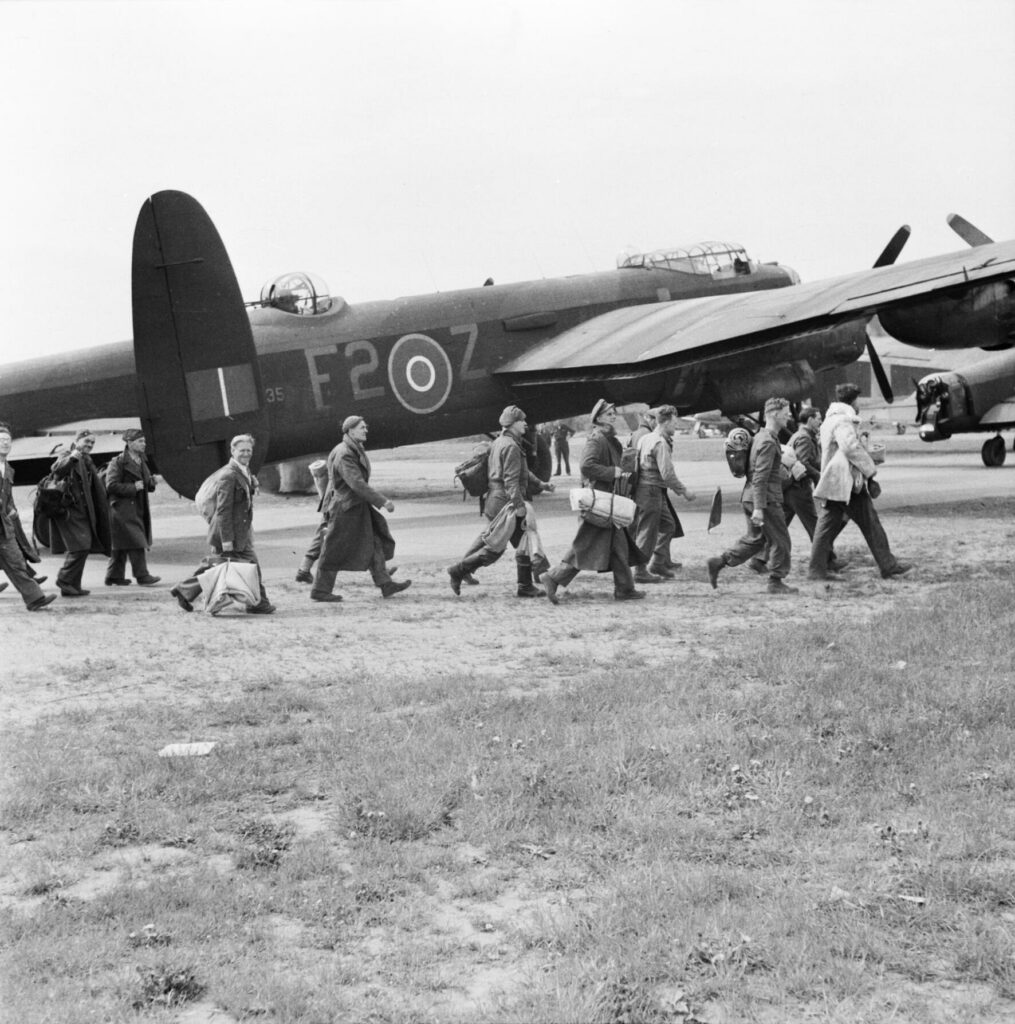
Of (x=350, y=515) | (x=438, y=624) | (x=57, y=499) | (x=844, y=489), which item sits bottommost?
(x=438, y=624)

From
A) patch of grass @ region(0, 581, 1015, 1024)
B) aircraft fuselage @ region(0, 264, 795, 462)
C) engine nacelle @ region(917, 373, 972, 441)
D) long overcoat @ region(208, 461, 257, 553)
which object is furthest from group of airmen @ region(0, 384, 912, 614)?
engine nacelle @ region(917, 373, 972, 441)

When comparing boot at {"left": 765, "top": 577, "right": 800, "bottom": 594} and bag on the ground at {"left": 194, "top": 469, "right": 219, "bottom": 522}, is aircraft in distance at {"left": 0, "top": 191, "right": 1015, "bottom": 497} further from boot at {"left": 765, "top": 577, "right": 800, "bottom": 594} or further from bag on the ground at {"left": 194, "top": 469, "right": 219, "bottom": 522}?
boot at {"left": 765, "top": 577, "right": 800, "bottom": 594}

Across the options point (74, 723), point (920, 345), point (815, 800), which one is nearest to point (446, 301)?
point (920, 345)

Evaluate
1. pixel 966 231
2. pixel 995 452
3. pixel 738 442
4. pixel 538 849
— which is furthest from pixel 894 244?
pixel 538 849

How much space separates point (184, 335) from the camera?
14664mm

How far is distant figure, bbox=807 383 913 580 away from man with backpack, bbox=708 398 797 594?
0.51 meters

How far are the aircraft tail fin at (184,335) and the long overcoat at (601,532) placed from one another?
554 centimetres

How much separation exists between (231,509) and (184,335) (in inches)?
166

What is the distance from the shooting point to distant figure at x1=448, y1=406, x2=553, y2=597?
462 inches

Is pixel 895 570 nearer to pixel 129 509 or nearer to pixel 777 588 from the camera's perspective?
pixel 777 588

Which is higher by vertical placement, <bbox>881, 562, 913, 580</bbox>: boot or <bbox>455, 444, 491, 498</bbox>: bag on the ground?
<bbox>455, 444, 491, 498</bbox>: bag on the ground

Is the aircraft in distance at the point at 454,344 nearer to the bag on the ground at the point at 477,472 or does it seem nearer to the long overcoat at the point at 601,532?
the bag on the ground at the point at 477,472

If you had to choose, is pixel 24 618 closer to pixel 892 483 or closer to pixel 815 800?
pixel 815 800

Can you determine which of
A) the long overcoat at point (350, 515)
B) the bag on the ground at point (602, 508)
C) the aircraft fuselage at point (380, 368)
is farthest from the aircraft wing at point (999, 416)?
the long overcoat at point (350, 515)
